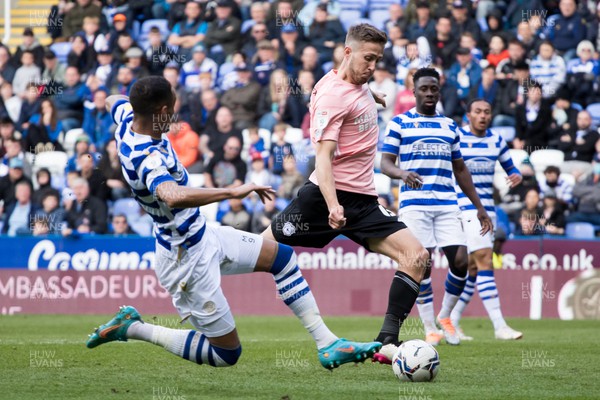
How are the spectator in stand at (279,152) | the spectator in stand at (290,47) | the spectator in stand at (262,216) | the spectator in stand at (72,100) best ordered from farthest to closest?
the spectator in stand at (72,100)
the spectator in stand at (290,47)
the spectator in stand at (279,152)
the spectator in stand at (262,216)

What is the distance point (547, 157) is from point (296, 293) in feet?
35.4

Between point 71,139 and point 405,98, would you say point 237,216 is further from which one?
point 71,139

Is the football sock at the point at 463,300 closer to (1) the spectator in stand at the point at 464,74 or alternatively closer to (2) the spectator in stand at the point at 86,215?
(1) the spectator in stand at the point at 464,74

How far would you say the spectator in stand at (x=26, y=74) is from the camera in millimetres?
20688

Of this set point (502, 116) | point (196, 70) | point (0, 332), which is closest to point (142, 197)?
point (0, 332)

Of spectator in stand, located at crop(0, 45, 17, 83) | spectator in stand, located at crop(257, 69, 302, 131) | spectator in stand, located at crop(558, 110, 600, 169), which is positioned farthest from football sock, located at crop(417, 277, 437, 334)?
spectator in stand, located at crop(0, 45, 17, 83)

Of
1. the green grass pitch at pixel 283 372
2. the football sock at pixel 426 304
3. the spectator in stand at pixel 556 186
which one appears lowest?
the green grass pitch at pixel 283 372

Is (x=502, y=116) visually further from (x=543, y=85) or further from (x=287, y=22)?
(x=287, y=22)

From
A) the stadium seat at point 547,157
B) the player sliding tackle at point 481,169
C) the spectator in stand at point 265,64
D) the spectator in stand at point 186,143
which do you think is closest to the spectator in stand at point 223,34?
the spectator in stand at point 265,64

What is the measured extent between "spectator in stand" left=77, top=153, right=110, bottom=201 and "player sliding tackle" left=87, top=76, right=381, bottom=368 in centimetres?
1020

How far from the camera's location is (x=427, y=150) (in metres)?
10.5

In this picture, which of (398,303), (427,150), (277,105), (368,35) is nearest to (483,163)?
(427,150)

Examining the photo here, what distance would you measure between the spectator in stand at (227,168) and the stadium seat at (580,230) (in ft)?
17.7

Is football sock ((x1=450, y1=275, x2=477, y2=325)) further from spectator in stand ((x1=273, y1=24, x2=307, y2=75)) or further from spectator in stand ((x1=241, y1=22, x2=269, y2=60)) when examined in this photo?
spectator in stand ((x1=241, y1=22, x2=269, y2=60))
